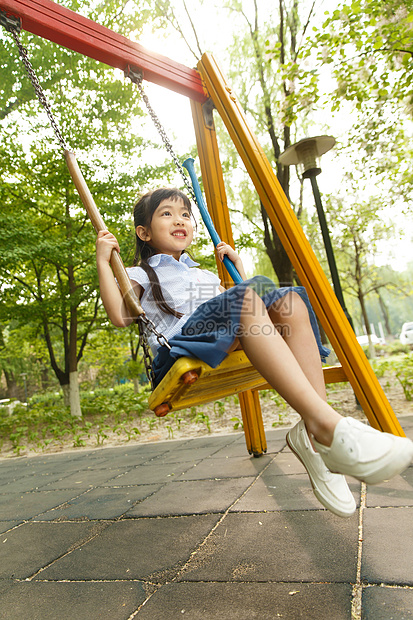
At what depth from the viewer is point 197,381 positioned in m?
1.44

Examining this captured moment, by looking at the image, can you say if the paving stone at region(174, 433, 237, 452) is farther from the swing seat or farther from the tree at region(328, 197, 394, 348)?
the tree at region(328, 197, 394, 348)

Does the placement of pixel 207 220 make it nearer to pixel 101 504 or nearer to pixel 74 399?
pixel 101 504

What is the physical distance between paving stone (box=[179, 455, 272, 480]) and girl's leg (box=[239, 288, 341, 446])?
1.43 meters

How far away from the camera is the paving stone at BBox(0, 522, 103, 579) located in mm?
1756

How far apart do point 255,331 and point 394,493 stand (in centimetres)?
116

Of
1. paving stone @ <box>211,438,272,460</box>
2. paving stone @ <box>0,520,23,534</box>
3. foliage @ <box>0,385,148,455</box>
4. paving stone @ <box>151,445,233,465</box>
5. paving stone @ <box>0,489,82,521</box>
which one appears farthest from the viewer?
foliage @ <box>0,385,148,455</box>

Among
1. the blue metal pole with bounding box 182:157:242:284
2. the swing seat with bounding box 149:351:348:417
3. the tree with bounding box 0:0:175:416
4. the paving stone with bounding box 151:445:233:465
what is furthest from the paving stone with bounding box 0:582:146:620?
the tree with bounding box 0:0:175:416

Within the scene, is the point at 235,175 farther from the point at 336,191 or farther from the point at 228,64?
the point at 336,191

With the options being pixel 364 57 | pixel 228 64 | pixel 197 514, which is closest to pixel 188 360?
pixel 197 514

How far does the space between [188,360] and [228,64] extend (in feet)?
30.9

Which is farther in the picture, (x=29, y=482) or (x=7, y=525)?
(x=29, y=482)

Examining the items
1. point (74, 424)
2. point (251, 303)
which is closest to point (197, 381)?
point (251, 303)

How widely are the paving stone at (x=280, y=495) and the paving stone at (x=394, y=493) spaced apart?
8cm

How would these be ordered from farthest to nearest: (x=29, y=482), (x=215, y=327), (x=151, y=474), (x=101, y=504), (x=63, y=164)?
(x=63, y=164) < (x=29, y=482) < (x=151, y=474) < (x=101, y=504) < (x=215, y=327)
